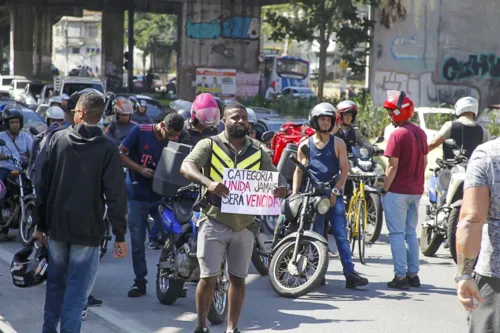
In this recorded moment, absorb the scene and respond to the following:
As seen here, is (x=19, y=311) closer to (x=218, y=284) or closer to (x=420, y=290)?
(x=218, y=284)

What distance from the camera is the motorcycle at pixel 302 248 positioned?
9.01 meters

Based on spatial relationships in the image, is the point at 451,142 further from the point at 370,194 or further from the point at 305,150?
the point at 370,194

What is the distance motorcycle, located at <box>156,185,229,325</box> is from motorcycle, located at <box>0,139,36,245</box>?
11.4 ft

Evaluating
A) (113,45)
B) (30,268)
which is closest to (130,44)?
(113,45)

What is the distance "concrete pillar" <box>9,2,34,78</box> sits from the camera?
6625 centimetres

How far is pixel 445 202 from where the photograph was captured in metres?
11.2

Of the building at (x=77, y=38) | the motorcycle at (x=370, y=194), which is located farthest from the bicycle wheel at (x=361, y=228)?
the building at (x=77, y=38)

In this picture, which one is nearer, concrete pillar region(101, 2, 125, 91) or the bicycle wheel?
the bicycle wheel

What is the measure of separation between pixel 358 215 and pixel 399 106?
1.86 metres

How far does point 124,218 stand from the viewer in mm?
6445

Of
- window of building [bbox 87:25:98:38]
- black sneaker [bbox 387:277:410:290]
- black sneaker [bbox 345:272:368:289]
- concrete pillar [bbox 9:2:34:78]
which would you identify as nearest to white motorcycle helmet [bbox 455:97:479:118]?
black sneaker [bbox 387:277:410:290]

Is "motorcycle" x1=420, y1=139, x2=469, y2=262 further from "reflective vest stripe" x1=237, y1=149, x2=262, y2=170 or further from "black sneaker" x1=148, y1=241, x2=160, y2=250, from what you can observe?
"reflective vest stripe" x1=237, y1=149, x2=262, y2=170

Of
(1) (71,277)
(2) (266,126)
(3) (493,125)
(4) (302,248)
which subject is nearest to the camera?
(1) (71,277)

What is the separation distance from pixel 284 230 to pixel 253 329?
2192 millimetres
